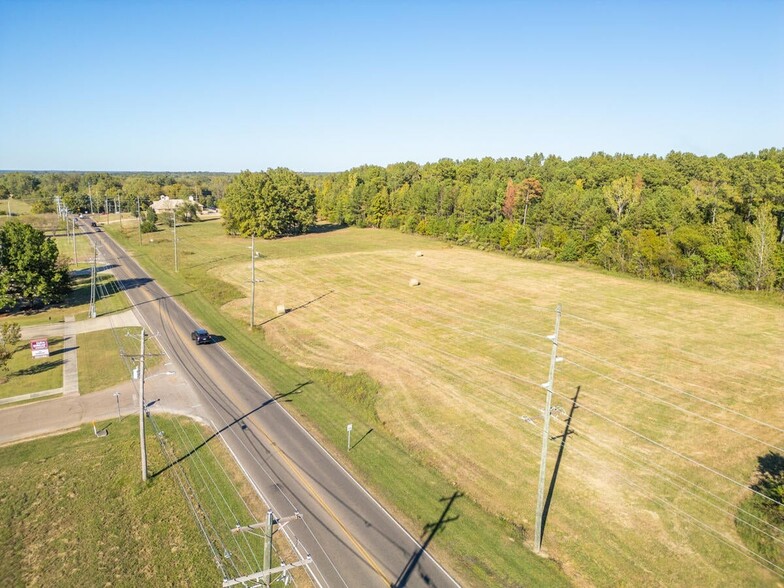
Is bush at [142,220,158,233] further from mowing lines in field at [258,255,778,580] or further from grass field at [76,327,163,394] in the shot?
grass field at [76,327,163,394]

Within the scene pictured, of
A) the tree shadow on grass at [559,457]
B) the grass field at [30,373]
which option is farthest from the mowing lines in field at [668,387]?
the grass field at [30,373]

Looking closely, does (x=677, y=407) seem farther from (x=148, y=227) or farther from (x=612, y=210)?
(x=148, y=227)

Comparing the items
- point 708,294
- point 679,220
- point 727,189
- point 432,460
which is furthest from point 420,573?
point 727,189

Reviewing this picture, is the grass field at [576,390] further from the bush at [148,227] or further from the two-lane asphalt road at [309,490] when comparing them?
the bush at [148,227]

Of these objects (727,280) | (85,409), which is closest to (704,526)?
(85,409)

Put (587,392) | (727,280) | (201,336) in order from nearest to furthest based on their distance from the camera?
1. (587,392)
2. (201,336)
3. (727,280)

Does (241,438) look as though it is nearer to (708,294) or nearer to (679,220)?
(708,294)

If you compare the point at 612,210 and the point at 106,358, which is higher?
the point at 612,210
